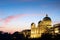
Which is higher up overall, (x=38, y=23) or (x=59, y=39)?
(x=38, y=23)

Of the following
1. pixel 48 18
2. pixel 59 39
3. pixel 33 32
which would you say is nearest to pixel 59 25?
pixel 48 18

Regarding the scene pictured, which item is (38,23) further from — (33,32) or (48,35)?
(48,35)

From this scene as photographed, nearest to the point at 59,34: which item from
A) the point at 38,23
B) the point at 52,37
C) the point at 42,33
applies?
the point at 52,37

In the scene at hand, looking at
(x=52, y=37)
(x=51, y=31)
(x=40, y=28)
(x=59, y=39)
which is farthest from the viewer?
(x=40, y=28)

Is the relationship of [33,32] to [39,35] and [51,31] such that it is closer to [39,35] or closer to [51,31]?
[39,35]

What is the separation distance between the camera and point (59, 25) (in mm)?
103938

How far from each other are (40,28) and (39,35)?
3.66 meters

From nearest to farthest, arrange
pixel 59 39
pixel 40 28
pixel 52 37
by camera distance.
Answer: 1. pixel 59 39
2. pixel 52 37
3. pixel 40 28

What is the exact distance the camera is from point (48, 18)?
105438 millimetres

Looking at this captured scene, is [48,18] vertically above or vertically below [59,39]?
above

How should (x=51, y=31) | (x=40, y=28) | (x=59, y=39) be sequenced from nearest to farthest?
1. (x=59, y=39)
2. (x=51, y=31)
3. (x=40, y=28)

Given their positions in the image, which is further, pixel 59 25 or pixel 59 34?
pixel 59 25

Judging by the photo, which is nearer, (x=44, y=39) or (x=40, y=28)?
(x=44, y=39)

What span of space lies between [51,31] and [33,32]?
40.1ft
